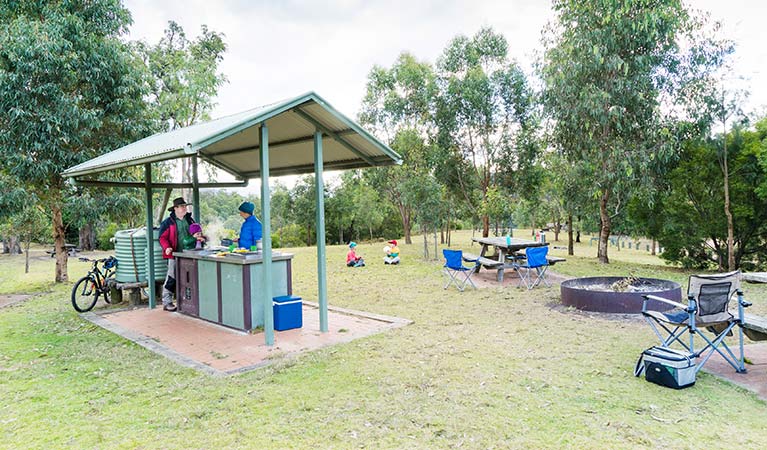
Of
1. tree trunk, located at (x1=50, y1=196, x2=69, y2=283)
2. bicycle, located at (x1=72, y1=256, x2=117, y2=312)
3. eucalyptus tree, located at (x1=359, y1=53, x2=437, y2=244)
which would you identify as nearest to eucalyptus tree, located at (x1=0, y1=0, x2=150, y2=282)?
tree trunk, located at (x1=50, y1=196, x2=69, y2=283)

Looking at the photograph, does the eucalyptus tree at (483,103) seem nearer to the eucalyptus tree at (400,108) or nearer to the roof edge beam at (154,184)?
the eucalyptus tree at (400,108)

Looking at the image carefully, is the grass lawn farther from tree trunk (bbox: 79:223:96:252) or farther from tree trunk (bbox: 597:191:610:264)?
tree trunk (bbox: 79:223:96:252)

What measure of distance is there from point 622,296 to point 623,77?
291 inches

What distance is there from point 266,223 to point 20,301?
252 inches

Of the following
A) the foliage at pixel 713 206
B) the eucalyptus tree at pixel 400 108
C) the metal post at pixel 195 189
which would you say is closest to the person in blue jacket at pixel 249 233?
the metal post at pixel 195 189

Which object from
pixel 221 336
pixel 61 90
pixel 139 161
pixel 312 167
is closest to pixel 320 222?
pixel 221 336

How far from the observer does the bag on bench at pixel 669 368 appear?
11.8 feet

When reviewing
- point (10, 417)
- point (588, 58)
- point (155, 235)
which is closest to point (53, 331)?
point (155, 235)

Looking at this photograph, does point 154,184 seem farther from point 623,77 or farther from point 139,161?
point 623,77

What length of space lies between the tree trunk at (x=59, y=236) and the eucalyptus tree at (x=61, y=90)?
21mm

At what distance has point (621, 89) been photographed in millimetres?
11398

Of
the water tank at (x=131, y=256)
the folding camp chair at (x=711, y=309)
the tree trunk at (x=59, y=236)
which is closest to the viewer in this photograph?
the folding camp chair at (x=711, y=309)

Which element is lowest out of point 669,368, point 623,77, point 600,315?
point 600,315

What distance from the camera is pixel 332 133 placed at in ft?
18.3
